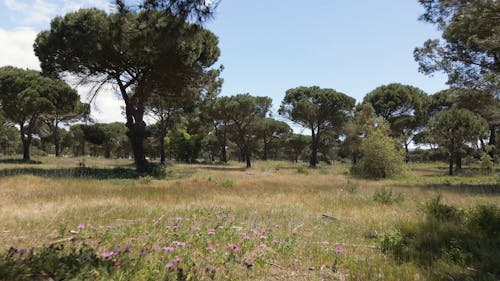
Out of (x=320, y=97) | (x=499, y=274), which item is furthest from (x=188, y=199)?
(x=320, y=97)

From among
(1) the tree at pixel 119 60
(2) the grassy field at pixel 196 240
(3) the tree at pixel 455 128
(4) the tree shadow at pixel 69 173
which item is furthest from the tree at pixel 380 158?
(4) the tree shadow at pixel 69 173

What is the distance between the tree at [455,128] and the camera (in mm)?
29922

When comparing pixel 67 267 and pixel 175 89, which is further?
pixel 175 89

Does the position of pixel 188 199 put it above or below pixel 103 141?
below

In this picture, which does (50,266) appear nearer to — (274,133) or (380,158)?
(380,158)

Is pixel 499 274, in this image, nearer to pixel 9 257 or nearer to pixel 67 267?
pixel 67 267

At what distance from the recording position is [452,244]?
197 inches

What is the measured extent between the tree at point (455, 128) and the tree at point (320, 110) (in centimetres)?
1329

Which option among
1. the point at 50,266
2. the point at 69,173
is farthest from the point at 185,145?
the point at 50,266

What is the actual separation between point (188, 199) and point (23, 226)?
4.44 metres

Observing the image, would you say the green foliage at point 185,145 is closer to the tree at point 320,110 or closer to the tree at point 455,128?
the tree at point 320,110

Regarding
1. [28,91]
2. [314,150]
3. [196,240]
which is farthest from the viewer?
[314,150]

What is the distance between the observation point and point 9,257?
10.3 feet

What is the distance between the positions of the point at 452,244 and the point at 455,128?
101 ft
